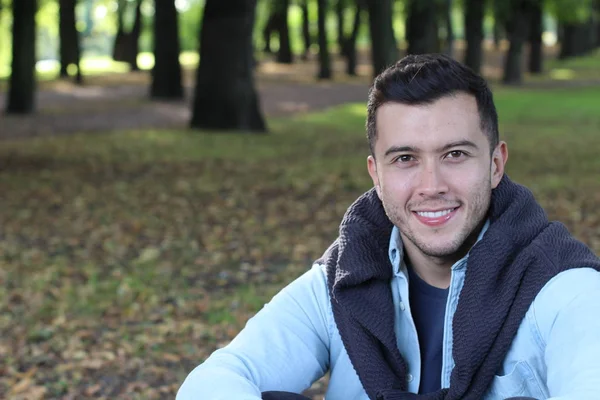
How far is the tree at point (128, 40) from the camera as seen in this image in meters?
47.2

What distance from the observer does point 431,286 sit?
3227 mm

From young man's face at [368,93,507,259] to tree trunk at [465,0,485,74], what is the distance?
34595 mm

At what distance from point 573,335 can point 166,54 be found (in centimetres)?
2776

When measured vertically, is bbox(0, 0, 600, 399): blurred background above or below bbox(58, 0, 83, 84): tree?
below

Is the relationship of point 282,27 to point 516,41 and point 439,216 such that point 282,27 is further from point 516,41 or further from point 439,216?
point 439,216

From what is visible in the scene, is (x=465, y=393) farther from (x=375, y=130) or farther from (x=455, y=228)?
(x=375, y=130)

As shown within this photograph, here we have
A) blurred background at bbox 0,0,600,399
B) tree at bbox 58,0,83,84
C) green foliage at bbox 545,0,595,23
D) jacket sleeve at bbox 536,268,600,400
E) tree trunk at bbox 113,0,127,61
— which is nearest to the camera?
jacket sleeve at bbox 536,268,600,400

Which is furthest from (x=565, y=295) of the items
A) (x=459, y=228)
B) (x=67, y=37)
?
(x=67, y=37)

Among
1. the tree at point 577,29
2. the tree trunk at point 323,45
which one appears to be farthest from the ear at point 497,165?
the tree at point 577,29

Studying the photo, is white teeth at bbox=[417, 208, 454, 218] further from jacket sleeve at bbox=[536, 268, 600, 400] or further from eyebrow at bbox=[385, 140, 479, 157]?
jacket sleeve at bbox=[536, 268, 600, 400]

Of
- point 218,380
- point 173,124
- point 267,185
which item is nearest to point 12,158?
point 267,185

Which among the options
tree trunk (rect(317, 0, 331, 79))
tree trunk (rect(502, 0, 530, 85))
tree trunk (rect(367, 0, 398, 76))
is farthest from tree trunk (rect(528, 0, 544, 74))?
tree trunk (rect(367, 0, 398, 76))

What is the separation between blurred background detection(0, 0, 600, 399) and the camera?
724cm

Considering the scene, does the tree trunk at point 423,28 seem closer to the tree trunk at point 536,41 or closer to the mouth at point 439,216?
the tree trunk at point 536,41
